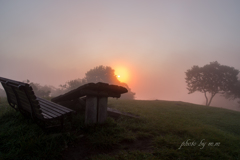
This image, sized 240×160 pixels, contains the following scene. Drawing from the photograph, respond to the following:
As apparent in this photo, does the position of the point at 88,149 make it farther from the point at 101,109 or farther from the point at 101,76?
the point at 101,76

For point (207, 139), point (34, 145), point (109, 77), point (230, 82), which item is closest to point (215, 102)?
point (230, 82)

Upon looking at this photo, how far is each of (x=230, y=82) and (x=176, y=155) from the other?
3075cm

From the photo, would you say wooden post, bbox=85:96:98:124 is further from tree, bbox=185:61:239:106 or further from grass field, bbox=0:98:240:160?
tree, bbox=185:61:239:106

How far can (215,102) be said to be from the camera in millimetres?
62844

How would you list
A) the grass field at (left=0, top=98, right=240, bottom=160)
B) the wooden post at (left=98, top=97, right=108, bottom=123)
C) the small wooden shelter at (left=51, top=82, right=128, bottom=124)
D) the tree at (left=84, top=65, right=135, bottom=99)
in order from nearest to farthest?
the grass field at (left=0, top=98, right=240, bottom=160), the small wooden shelter at (left=51, top=82, right=128, bottom=124), the wooden post at (left=98, top=97, right=108, bottom=123), the tree at (left=84, top=65, right=135, bottom=99)

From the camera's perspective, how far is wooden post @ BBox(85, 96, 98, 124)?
469 centimetres

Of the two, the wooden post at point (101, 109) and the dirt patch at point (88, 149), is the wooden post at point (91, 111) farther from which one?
the dirt patch at point (88, 149)

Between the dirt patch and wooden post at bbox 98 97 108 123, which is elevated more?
wooden post at bbox 98 97 108 123

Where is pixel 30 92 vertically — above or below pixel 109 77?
below

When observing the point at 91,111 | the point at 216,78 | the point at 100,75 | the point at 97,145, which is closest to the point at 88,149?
the point at 97,145

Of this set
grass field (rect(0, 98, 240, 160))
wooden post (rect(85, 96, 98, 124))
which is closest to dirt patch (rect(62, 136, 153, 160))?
grass field (rect(0, 98, 240, 160))

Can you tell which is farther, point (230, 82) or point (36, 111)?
point (230, 82)

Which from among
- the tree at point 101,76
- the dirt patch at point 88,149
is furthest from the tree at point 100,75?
the dirt patch at point 88,149

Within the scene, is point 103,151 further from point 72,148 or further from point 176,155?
point 176,155
